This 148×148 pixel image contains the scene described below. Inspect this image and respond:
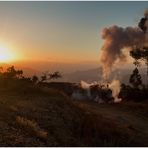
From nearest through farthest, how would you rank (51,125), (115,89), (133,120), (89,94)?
(51,125) → (133,120) → (89,94) → (115,89)

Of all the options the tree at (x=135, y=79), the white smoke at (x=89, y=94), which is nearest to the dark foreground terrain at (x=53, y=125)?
the white smoke at (x=89, y=94)

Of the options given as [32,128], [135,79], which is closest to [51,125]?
[32,128]

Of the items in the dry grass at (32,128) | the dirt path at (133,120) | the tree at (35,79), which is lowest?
the dirt path at (133,120)

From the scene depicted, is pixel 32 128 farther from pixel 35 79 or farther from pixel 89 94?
pixel 89 94

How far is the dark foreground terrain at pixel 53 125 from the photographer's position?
1348cm

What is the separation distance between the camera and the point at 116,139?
18.7m

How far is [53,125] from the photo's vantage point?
1655 centimetres

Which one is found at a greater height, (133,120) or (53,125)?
(53,125)

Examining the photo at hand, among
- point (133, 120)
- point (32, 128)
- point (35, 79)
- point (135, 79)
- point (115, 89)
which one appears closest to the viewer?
point (32, 128)

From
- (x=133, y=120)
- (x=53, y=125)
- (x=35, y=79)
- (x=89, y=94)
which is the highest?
(x=35, y=79)

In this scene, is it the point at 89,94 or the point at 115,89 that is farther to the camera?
the point at 115,89

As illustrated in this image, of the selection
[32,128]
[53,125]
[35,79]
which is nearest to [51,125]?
[53,125]

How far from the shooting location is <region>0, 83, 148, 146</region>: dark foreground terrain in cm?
1348

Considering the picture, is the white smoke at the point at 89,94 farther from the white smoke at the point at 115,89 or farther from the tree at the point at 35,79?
the tree at the point at 35,79
